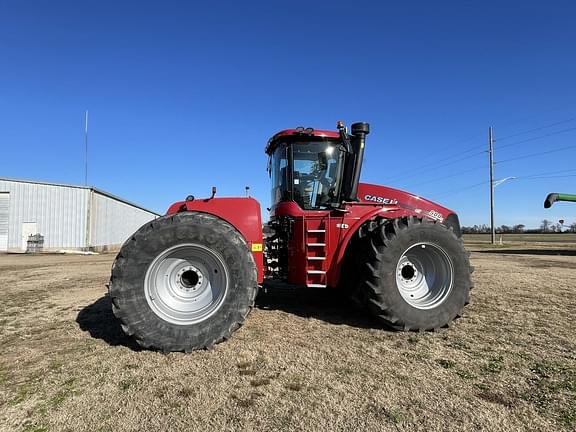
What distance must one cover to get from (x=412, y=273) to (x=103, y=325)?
411cm

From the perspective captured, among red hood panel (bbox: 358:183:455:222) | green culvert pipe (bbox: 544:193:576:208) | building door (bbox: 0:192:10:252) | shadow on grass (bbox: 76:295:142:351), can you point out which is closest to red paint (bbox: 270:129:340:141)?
red hood panel (bbox: 358:183:455:222)

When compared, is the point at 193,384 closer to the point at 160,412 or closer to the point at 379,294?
the point at 160,412

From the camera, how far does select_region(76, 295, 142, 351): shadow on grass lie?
4596 millimetres

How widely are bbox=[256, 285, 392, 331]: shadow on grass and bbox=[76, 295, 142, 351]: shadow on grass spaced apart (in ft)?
6.53

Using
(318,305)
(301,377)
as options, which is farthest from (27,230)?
(301,377)

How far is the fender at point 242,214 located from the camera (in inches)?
194

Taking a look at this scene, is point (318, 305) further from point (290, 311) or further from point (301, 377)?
point (301, 377)

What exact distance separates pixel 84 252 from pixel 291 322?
86.2ft

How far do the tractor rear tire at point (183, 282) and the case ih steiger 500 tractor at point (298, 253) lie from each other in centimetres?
1

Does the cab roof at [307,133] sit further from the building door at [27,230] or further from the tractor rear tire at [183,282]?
the building door at [27,230]

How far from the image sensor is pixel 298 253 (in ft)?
17.5

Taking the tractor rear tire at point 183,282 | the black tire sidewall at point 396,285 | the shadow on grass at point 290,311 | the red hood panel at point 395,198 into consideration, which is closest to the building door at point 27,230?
the shadow on grass at point 290,311

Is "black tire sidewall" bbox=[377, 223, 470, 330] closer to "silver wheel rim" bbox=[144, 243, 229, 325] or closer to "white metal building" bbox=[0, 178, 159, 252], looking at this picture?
"silver wheel rim" bbox=[144, 243, 229, 325]

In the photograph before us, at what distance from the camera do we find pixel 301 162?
19.2 ft
